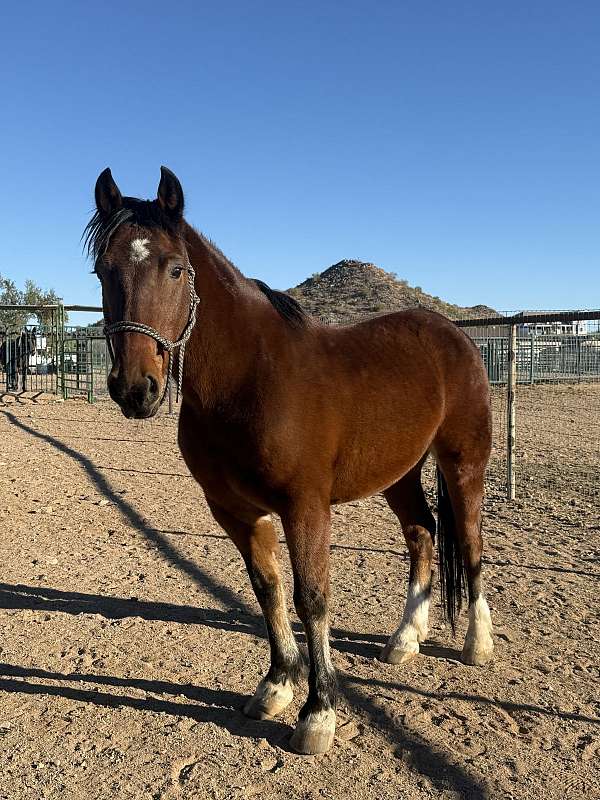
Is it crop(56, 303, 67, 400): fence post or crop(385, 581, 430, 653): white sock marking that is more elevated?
crop(56, 303, 67, 400): fence post

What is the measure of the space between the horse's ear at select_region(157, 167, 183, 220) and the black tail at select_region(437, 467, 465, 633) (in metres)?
2.19

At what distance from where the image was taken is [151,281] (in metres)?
2.23

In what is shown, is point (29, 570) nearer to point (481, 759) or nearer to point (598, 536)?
point (481, 759)

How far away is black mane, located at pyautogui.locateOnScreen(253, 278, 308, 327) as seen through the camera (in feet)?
9.11

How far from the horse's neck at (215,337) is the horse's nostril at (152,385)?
31cm

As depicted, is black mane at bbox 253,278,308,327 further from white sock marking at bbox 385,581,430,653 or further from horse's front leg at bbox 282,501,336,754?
white sock marking at bbox 385,581,430,653

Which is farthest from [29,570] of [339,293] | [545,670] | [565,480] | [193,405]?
[339,293]

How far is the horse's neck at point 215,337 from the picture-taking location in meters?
2.49

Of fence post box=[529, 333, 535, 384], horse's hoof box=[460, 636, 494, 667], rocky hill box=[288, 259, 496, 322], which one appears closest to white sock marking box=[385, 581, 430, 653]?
horse's hoof box=[460, 636, 494, 667]

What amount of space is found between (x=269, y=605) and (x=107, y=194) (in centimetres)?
193

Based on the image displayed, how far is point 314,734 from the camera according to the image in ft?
8.32

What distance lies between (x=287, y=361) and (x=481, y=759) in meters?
1.76

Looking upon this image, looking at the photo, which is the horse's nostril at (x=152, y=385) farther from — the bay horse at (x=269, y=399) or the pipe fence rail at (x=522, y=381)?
the pipe fence rail at (x=522, y=381)

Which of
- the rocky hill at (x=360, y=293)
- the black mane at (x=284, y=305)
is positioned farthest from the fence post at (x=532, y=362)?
the black mane at (x=284, y=305)
